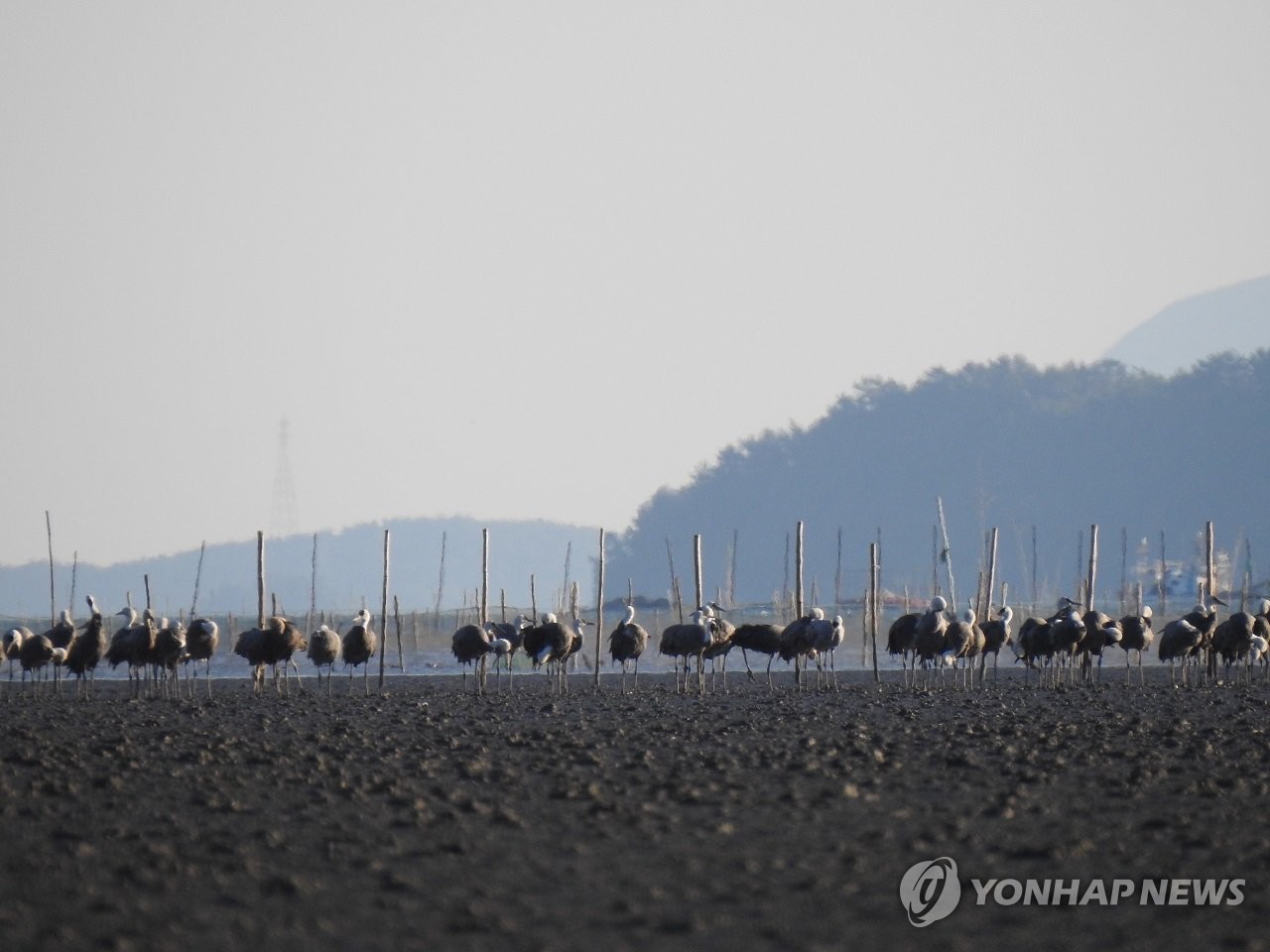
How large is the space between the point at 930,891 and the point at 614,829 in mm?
4013

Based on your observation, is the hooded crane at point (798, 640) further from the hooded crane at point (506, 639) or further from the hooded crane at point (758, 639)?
the hooded crane at point (506, 639)

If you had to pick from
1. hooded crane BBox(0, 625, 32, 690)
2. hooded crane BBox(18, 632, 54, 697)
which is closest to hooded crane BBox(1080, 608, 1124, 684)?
hooded crane BBox(18, 632, 54, 697)

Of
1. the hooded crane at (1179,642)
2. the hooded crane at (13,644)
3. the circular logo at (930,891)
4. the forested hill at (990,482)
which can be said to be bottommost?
the circular logo at (930,891)

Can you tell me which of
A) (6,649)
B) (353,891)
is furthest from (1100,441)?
(353,891)

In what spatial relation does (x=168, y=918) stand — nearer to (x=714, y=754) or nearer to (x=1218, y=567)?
(x=714, y=754)

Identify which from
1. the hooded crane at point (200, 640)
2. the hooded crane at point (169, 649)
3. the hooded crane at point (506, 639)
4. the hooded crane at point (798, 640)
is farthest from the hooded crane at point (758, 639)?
the hooded crane at point (169, 649)

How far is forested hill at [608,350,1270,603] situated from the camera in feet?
471

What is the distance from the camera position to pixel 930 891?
13.8 metres

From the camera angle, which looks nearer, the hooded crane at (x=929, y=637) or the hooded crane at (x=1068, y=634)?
the hooded crane at (x=929, y=637)

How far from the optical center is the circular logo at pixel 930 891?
13078 mm

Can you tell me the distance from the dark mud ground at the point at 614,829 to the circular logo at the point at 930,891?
0.41 ft

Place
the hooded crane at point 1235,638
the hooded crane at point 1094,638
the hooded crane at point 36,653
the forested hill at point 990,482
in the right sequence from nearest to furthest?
the hooded crane at point 36,653
the hooded crane at point 1235,638
the hooded crane at point 1094,638
the forested hill at point 990,482

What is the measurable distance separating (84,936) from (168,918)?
0.78m

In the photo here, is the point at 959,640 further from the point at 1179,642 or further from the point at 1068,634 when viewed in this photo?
the point at 1179,642
